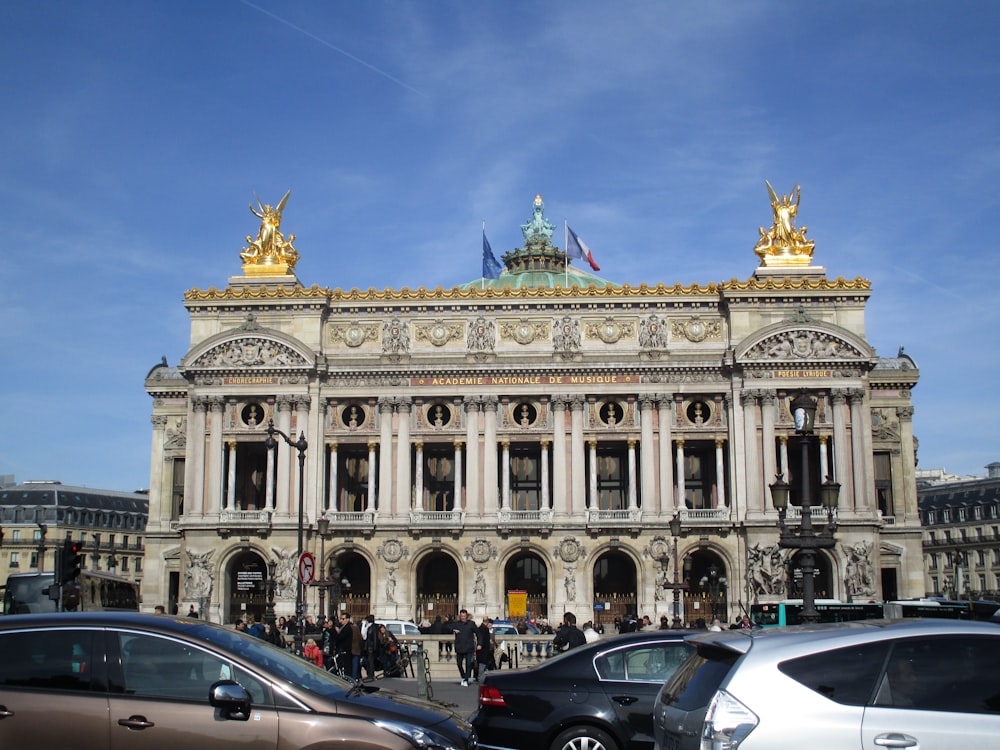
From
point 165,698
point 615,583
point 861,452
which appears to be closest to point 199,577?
point 615,583

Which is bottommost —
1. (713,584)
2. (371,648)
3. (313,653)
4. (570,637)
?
(313,653)

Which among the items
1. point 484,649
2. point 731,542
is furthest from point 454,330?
point 484,649

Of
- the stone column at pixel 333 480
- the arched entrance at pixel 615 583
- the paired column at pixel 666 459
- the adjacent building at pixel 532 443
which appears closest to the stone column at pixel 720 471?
the adjacent building at pixel 532 443

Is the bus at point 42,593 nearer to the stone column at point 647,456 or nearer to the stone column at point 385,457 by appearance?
the stone column at point 385,457

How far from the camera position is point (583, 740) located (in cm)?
1559

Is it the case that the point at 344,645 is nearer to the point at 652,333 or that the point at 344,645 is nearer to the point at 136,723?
the point at 136,723

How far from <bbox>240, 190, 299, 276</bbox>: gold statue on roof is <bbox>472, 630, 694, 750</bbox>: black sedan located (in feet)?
173

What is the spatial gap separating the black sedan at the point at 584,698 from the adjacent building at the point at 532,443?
145 ft

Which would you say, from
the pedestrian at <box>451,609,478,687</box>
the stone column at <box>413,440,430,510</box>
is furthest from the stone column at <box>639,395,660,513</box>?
the pedestrian at <box>451,609,478,687</box>

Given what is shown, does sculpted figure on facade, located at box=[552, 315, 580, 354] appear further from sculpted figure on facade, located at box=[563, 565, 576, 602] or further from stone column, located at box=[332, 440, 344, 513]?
stone column, located at box=[332, 440, 344, 513]

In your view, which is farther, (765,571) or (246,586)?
(246,586)

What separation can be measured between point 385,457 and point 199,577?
36.7 ft

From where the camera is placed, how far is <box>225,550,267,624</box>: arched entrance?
6201cm

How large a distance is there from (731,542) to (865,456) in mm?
8126
